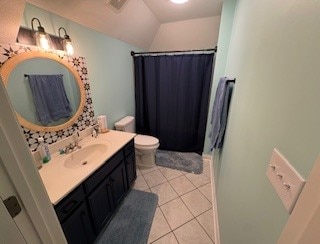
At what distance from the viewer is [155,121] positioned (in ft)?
9.27

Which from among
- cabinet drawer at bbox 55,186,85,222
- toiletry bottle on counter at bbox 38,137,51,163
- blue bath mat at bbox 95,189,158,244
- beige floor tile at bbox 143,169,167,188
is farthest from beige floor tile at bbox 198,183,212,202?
toiletry bottle on counter at bbox 38,137,51,163

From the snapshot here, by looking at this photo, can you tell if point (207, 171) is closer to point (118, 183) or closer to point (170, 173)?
point (170, 173)

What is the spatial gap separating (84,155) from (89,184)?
0.47 m

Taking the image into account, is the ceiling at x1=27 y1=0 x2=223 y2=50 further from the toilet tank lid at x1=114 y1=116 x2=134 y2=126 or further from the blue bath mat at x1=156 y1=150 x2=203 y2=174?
the blue bath mat at x1=156 y1=150 x2=203 y2=174

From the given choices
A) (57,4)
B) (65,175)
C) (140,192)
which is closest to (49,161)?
(65,175)

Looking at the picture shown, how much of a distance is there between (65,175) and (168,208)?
1192 millimetres

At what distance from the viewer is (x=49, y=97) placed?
1.34 meters

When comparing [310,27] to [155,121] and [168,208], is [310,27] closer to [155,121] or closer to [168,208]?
[168,208]

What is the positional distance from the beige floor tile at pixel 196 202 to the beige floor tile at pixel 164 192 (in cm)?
14

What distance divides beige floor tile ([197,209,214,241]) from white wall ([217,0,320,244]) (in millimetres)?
642

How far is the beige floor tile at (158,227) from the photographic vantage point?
56.4 inches

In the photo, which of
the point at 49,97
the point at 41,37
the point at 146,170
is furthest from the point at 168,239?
the point at 41,37

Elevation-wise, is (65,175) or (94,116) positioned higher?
(94,116)

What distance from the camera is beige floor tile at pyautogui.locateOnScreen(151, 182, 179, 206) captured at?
72.2 inches
